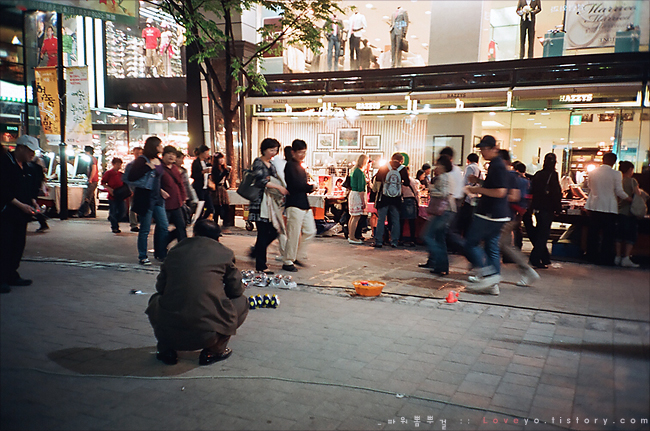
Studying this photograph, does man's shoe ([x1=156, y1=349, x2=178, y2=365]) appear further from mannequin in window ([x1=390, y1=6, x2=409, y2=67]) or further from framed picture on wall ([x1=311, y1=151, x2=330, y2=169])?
framed picture on wall ([x1=311, y1=151, x2=330, y2=169])

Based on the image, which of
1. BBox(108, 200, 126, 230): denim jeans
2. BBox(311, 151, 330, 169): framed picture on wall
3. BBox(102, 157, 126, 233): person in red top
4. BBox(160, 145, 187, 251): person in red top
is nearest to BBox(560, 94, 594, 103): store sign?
BBox(311, 151, 330, 169): framed picture on wall

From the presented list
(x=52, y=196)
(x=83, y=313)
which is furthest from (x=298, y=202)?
(x=52, y=196)

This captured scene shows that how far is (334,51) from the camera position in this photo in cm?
1565

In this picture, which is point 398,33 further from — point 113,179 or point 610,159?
point 610,159

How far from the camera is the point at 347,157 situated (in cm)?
1599

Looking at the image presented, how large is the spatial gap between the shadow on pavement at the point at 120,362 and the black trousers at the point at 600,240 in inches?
254

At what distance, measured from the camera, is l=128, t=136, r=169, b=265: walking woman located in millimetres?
7816

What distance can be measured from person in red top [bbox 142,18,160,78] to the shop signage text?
13397mm

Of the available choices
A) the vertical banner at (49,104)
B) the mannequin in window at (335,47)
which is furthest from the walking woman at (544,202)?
the vertical banner at (49,104)

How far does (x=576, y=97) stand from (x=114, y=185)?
1163 cm

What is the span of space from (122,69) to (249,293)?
14.5 m

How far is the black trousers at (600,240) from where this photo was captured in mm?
7877

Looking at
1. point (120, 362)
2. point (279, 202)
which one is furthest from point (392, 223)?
point (120, 362)

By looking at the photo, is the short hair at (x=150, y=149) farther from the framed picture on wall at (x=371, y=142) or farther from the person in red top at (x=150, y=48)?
the person in red top at (x=150, y=48)
